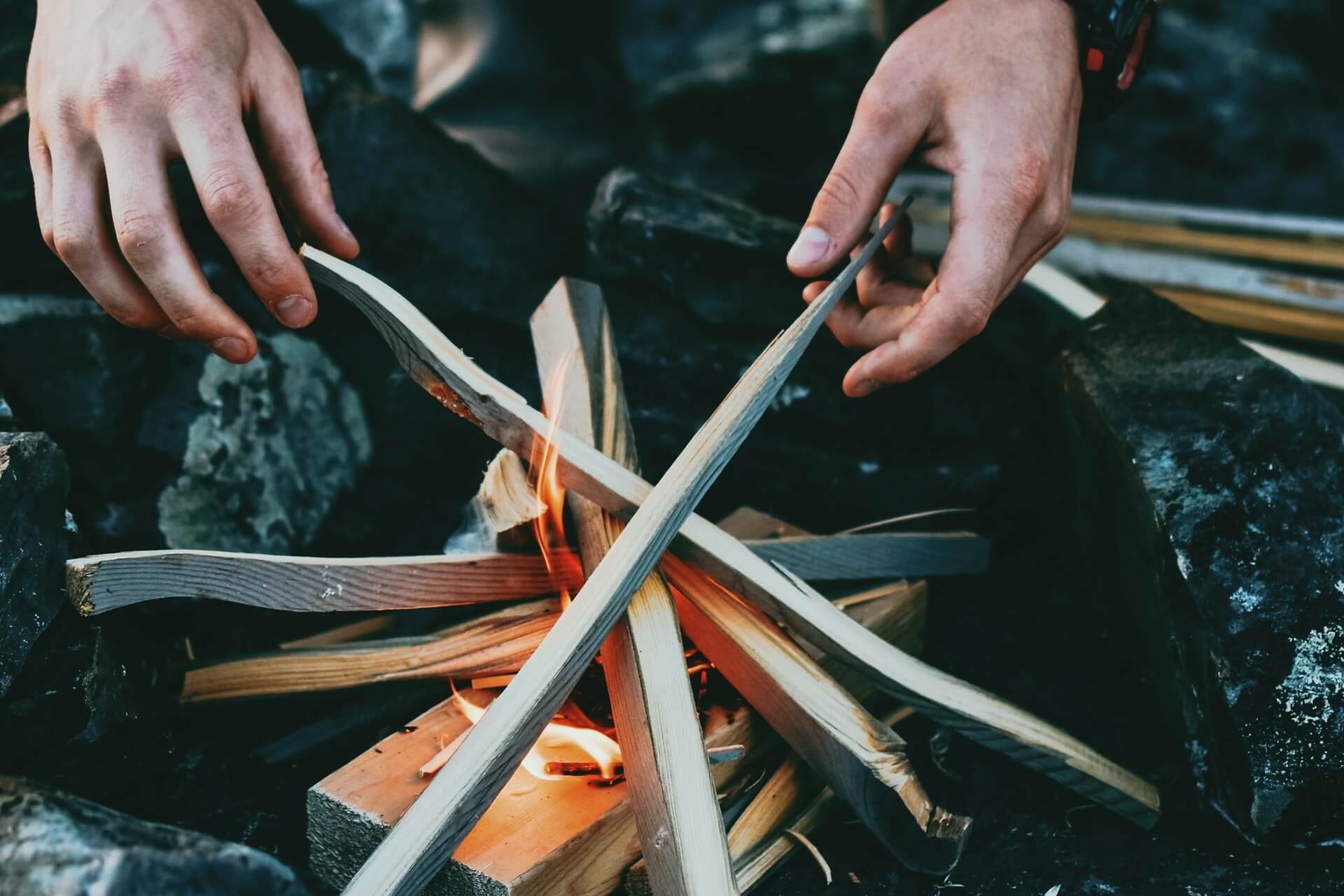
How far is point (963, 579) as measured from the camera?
2119 mm

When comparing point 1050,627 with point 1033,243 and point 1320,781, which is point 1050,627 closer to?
point 1320,781

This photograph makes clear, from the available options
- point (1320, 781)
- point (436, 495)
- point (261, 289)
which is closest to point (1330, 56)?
point (1320, 781)

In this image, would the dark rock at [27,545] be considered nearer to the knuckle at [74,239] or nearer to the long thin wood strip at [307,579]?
the long thin wood strip at [307,579]

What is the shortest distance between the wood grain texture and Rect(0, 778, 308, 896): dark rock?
0.62 m

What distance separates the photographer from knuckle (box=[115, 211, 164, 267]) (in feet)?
4.57

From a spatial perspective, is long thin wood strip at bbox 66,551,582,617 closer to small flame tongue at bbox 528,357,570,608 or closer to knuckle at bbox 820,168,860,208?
small flame tongue at bbox 528,357,570,608

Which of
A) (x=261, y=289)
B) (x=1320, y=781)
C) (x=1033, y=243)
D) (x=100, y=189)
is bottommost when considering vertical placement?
(x=1320, y=781)

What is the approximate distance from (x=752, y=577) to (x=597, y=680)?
300 mm

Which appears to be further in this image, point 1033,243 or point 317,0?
point 317,0

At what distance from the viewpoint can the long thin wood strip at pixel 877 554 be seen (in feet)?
5.58

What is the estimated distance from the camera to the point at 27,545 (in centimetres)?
135

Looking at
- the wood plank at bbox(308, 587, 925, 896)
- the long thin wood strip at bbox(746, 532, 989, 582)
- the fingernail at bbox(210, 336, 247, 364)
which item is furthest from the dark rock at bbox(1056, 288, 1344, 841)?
the fingernail at bbox(210, 336, 247, 364)

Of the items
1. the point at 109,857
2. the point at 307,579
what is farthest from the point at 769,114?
the point at 109,857

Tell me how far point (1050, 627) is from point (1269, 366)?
24.1 inches
